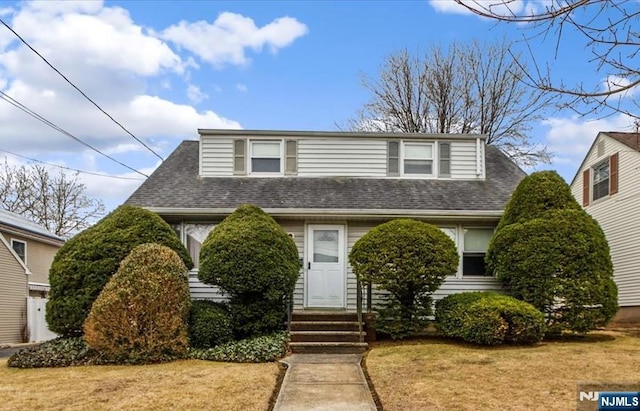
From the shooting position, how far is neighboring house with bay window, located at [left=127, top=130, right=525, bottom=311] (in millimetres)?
12172

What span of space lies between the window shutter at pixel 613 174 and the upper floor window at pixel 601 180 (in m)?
0.31

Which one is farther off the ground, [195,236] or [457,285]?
[195,236]

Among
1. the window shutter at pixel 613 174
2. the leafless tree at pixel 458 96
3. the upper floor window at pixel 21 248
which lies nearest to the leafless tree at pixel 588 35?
the window shutter at pixel 613 174

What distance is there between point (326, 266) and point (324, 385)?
17.1 ft

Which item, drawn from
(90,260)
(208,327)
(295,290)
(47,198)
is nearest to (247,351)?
(208,327)

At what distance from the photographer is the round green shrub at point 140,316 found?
8.92 metres

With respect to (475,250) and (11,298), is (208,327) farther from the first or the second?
(11,298)

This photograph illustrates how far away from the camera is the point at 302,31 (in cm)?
1225

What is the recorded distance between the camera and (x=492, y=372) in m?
7.58

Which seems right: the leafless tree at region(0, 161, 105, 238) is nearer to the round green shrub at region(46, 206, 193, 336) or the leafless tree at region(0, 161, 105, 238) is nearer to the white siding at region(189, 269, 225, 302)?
the white siding at region(189, 269, 225, 302)

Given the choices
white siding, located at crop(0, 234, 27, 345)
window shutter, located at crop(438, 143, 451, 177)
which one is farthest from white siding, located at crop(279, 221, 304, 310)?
white siding, located at crop(0, 234, 27, 345)

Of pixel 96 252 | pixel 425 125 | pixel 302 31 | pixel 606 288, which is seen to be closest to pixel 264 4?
pixel 302 31

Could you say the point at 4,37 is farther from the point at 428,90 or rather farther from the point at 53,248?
the point at 428,90

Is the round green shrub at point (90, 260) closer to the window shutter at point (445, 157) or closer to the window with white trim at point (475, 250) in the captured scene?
the window with white trim at point (475, 250)
